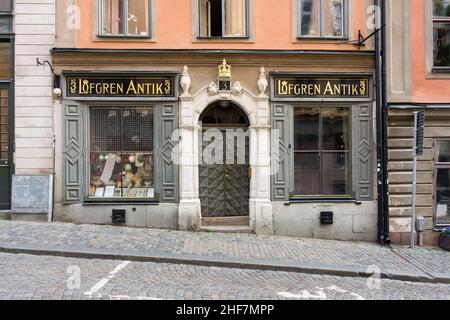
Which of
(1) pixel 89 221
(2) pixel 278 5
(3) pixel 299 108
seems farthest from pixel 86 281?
(2) pixel 278 5

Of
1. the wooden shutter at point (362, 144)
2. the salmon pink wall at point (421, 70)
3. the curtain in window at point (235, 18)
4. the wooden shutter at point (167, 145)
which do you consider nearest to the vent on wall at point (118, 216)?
the wooden shutter at point (167, 145)

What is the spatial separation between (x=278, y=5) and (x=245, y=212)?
5.12 metres

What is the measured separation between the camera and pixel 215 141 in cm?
1147

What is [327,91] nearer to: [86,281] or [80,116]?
[80,116]

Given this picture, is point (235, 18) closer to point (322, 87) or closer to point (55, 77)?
point (322, 87)

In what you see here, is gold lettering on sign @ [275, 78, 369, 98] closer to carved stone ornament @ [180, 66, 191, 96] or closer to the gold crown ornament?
the gold crown ornament

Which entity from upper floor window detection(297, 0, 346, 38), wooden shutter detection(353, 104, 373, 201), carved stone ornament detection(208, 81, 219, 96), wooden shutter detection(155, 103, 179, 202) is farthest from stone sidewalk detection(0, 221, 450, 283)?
upper floor window detection(297, 0, 346, 38)

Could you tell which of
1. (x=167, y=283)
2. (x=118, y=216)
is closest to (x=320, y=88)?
(x=118, y=216)

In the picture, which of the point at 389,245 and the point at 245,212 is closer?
the point at 389,245

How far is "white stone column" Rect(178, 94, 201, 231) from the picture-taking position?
10875 millimetres

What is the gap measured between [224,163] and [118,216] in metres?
2.86

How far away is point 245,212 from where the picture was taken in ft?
37.6

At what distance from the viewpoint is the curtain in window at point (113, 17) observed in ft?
36.3

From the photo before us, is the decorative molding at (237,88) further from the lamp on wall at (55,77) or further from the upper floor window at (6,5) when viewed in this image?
the upper floor window at (6,5)
